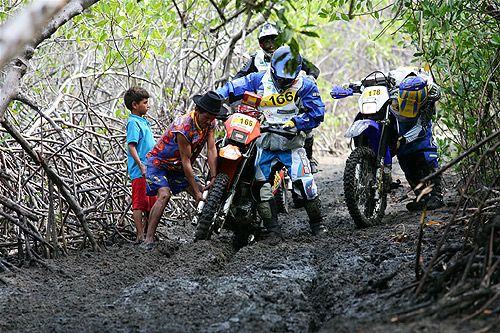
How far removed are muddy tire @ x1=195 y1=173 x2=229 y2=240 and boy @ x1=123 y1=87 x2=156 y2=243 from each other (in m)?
1.00

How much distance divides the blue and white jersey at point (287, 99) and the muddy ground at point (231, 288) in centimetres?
109

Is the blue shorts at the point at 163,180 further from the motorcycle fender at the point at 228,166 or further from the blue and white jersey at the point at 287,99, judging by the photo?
the blue and white jersey at the point at 287,99

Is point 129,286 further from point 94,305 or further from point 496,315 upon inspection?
point 496,315

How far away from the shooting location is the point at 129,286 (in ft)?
19.0

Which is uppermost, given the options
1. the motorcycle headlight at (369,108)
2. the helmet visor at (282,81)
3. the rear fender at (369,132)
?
the helmet visor at (282,81)

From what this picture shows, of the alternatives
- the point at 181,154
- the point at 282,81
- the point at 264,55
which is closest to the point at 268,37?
the point at 264,55

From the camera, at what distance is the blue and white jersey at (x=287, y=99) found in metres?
7.58

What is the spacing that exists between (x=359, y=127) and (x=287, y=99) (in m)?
0.76

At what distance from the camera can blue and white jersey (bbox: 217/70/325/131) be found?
24.9 feet

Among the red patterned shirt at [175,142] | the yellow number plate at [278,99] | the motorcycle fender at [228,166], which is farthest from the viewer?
the yellow number plate at [278,99]

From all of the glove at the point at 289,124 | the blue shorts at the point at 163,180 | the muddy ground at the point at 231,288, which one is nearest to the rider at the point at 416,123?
the muddy ground at the point at 231,288

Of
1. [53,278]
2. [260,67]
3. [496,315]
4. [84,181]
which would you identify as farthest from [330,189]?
[496,315]

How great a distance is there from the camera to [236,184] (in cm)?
723

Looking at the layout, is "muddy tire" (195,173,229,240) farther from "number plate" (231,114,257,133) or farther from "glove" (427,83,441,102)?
"glove" (427,83,441,102)
